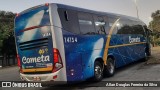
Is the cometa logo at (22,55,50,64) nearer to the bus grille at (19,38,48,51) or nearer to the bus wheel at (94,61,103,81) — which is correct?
the bus grille at (19,38,48,51)

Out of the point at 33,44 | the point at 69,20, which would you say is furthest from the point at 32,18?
the point at 69,20

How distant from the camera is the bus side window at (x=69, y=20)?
390 inches

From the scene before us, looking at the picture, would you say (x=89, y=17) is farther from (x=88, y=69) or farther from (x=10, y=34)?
(x=10, y=34)

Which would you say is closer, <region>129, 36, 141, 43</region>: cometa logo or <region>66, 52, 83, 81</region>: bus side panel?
<region>66, 52, 83, 81</region>: bus side panel

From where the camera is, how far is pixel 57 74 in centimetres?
933

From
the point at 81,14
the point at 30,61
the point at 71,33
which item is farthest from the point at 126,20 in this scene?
the point at 30,61

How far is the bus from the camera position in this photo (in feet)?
31.1

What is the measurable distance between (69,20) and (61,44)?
49.1 inches

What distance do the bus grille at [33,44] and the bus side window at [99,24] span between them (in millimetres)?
3437

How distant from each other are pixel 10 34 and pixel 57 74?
82.2ft

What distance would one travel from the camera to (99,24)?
1274cm

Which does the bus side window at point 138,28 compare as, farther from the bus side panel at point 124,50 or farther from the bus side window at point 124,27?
the bus side window at point 124,27

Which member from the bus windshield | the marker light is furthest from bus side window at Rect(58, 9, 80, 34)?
the marker light

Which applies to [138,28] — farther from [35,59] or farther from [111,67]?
[35,59]
